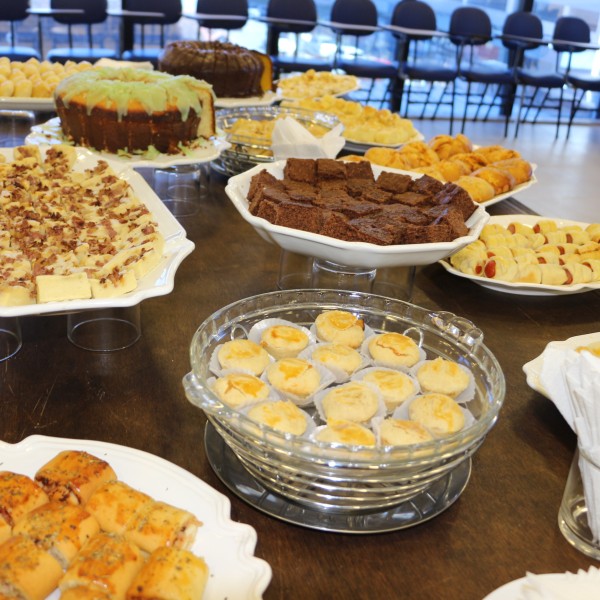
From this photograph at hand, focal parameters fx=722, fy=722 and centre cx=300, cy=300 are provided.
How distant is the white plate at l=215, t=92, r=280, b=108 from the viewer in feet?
7.89

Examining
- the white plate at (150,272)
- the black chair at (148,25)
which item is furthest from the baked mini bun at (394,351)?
the black chair at (148,25)

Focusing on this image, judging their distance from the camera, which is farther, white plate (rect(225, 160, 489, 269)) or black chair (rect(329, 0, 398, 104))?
black chair (rect(329, 0, 398, 104))

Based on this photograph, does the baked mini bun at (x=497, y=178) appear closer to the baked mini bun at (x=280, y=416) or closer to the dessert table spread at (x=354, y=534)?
the dessert table spread at (x=354, y=534)

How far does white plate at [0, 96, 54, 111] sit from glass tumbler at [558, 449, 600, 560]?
6.22 feet

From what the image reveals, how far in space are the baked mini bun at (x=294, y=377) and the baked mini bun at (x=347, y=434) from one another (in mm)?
85

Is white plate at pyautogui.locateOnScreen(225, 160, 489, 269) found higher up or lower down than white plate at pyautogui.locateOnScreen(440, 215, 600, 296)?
higher up

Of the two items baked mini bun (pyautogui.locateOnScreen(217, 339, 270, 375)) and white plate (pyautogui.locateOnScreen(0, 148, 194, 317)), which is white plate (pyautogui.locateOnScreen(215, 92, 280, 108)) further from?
baked mini bun (pyautogui.locateOnScreen(217, 339, 270, 375))

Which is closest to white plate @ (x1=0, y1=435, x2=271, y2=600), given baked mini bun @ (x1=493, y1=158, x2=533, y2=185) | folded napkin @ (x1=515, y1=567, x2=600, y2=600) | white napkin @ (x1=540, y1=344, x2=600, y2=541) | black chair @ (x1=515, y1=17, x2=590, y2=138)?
folded napkin @ (x1=515, y1=567, x2=600, y2=600)

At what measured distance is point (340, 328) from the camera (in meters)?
0.98

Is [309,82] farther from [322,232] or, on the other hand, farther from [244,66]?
[322,232]

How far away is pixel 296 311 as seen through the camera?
3.41 ft

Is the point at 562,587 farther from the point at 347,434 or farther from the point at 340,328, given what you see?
the point at 340,328

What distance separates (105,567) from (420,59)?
6569mm

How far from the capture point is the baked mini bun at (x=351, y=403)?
0.82 metres
